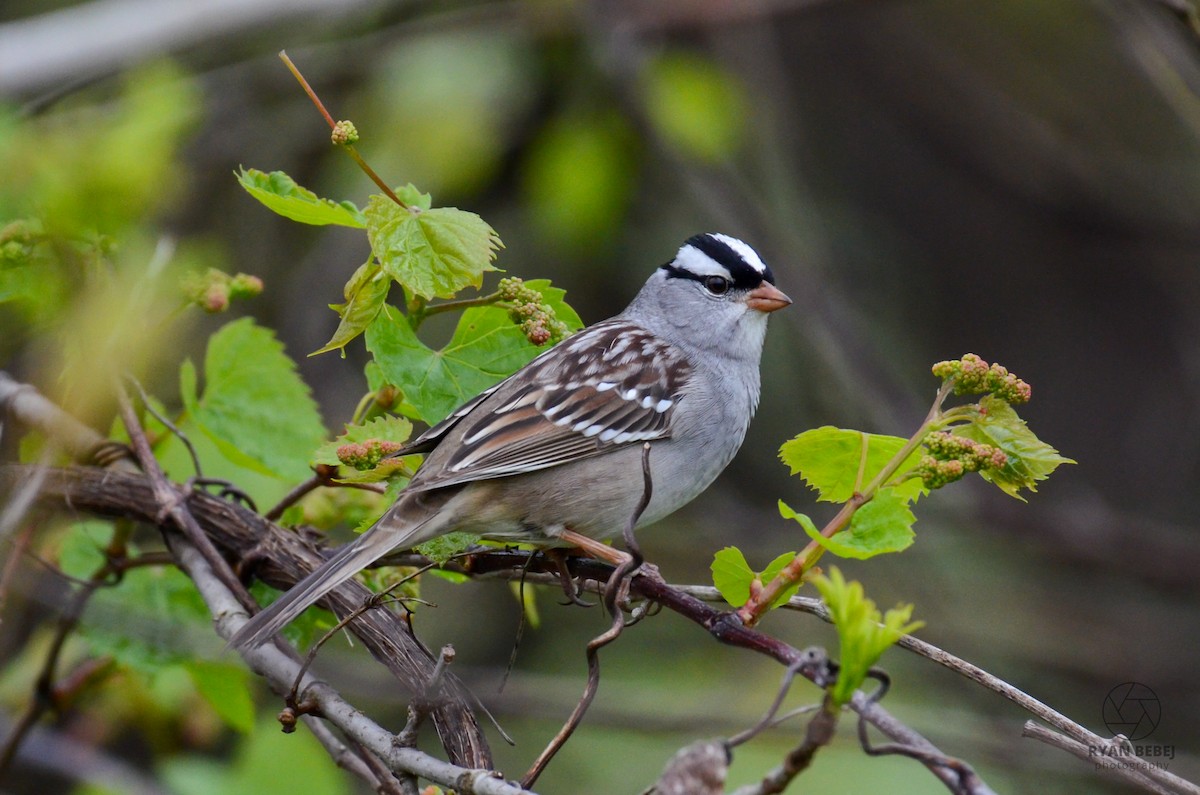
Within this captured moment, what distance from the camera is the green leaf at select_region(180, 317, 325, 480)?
241 cm

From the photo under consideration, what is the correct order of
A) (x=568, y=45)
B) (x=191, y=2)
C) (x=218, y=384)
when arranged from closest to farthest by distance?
(x=218, y=384) → (x=191, y=2) → (x=568, y=45)

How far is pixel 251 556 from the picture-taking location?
7.12 ft

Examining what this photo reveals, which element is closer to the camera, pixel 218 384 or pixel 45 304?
pixel 45 304

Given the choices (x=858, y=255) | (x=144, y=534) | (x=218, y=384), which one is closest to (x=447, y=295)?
(x=218, y=384)

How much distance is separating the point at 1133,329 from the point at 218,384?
17.0ft

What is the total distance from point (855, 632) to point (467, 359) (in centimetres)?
110

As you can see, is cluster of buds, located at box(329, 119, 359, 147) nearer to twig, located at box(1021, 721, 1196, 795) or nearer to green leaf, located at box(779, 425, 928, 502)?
green leaf, located at box(779, 425, 928, 502)

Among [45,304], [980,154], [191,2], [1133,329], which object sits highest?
[191,2]

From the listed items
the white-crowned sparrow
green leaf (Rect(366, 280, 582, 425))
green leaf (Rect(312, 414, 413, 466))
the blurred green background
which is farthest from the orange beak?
green leaf (Rect(312, 414, 413, 466))

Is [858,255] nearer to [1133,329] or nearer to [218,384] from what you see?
[1133,329]

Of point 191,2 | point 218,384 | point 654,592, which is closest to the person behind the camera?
point 654,592

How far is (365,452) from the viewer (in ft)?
6.51

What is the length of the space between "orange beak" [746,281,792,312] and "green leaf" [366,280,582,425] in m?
1.00

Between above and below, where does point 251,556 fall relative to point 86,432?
below
